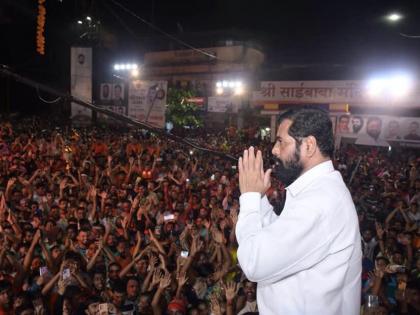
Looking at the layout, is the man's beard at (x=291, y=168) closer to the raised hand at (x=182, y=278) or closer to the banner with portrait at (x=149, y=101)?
the raised hand at (x=182, y=278)

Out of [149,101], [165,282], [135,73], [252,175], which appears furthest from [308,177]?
[135,73]

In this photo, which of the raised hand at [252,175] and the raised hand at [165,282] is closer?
the raised hand at [252,175]

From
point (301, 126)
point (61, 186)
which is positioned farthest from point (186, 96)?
point (301, 126)

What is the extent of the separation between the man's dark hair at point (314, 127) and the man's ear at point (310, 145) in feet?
0.04

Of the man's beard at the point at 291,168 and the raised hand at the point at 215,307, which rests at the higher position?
the man's beard at the point at 291,168

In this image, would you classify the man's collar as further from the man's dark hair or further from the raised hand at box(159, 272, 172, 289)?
the raised hand at box(159, 272, 172, 289)

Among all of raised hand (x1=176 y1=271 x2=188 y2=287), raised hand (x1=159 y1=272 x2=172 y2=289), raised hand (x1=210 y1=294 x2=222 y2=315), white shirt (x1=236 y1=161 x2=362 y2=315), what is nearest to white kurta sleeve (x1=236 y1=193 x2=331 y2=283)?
white shirt (x1=236 y1=161 x2=362 y2=315)

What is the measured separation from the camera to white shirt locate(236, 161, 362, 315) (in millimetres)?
1178

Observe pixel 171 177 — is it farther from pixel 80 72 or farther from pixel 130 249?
pixel 80 72

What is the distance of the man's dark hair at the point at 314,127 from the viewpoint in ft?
4.42

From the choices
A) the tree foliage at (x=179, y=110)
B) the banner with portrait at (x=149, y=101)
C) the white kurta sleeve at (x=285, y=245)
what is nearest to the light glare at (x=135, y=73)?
the tree foliage at (x=179, y=110)

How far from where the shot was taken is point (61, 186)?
727 cm

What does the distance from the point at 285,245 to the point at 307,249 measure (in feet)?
0.27

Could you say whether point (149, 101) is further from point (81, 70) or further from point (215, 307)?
point (81, 70)
